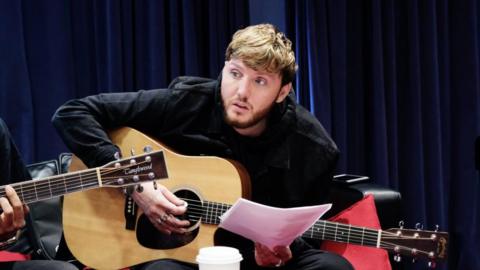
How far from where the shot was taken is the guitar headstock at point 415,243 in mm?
1779

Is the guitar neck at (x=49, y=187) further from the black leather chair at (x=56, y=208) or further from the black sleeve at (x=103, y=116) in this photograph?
the black leather chair at (x=56, y=208)

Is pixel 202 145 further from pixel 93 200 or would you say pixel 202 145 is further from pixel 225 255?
pixel 225 255

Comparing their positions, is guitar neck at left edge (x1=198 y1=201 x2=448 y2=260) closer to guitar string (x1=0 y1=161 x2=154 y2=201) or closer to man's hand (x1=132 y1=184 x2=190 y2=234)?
man's hand (x1=132 y1=184 x2=190 y2=234)

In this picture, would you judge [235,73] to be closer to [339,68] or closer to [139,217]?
[139,217]

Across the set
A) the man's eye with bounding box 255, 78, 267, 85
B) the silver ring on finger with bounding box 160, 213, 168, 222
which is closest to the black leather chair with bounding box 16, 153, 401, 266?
the silver ring on finger with bounding box 160, 213, 168, 222

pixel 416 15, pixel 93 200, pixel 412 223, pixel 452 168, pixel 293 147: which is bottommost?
pixel 412 223

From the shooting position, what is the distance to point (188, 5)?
2510 mm

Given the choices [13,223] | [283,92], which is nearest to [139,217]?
[13,223]

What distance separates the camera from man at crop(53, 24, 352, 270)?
1.76 metres

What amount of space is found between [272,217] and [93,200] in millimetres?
666

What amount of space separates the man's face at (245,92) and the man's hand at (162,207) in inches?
12.3

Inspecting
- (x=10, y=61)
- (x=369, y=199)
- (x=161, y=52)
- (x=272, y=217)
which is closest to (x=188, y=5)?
(x=161, y=52)

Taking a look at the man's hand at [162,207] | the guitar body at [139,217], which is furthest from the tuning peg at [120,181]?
the guitar body at [139,217]

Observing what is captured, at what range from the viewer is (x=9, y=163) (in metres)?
1.67
